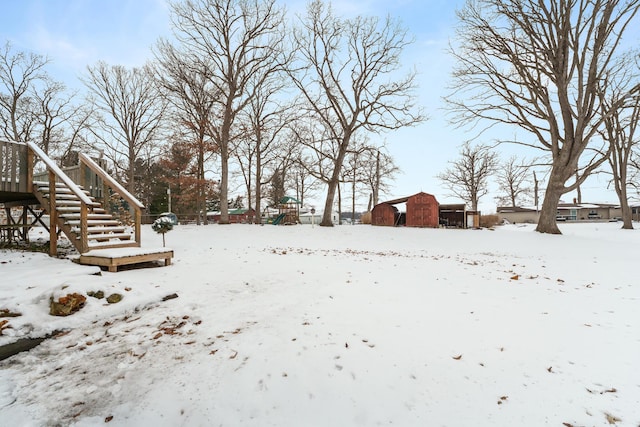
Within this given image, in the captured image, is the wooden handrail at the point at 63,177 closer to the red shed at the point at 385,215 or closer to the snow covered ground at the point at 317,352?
the snow covered ground at the point at 317,352

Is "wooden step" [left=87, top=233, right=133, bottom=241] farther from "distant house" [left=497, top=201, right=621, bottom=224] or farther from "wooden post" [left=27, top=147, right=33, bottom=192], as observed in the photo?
"distant house" [left=497, top=201, right=621, bottom=224]

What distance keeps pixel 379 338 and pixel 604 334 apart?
266cm

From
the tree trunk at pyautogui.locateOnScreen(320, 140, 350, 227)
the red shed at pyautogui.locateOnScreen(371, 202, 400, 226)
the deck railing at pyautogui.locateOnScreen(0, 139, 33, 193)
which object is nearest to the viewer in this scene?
the deck railing at pyautogui.locateOnScreen(0, 139, 33, 193)

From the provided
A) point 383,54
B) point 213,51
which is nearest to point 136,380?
point 213,51

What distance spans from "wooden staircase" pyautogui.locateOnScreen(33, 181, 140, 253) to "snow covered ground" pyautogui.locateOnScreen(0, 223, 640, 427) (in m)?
0.70

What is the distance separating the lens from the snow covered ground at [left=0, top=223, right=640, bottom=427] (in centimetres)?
219

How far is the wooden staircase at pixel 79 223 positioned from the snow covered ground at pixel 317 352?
700 millimetres

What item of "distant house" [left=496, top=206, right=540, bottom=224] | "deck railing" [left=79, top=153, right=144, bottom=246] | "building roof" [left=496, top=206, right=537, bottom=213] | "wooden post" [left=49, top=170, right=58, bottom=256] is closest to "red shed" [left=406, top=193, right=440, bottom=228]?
"deck railing" [left=79, top=153, right=144, bottom=246]

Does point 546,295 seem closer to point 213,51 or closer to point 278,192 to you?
point 213,51

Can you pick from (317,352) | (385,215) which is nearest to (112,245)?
(317,352)

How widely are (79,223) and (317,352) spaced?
637 cm

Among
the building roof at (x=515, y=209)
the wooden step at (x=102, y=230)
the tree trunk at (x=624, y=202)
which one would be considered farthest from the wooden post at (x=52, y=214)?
the building roof at (x=515, y=209)

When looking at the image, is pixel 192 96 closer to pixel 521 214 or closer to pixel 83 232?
pixel 83 232

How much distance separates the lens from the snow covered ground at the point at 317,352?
7.18 feet
